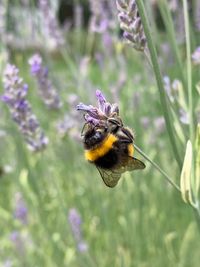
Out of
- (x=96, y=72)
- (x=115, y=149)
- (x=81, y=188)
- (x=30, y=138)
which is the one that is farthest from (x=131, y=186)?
(x=96, y=72)

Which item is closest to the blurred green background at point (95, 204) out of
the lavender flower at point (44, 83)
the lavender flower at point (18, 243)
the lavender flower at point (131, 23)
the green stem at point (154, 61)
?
the lavender flower at point (18, 243)

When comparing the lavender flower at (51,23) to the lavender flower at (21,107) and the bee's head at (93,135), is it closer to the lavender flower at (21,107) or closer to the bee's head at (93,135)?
the lavender flower at (21,107)

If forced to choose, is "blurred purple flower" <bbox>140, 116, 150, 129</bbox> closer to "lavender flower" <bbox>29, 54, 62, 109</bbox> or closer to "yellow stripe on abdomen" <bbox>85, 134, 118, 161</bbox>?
"lavender flower" <bbox>29, 54, 62, 109</bbox>

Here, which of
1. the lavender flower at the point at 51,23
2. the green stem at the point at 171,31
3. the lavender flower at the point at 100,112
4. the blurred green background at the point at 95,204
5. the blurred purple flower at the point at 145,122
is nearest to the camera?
the lavender flower at the point at 100,112

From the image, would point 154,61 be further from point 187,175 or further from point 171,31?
point 171,31

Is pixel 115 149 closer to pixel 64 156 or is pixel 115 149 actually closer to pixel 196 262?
pixel 196 262

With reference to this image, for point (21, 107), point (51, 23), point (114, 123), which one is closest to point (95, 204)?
point (51, 23)
